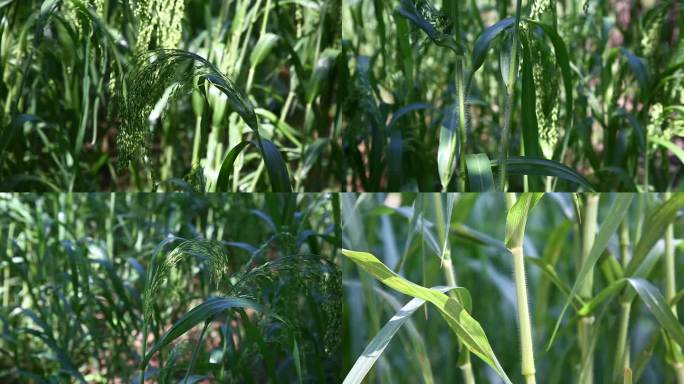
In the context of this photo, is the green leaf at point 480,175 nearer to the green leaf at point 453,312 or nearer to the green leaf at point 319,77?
the green leaf at point 453,312

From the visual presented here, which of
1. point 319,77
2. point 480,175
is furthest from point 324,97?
point 480,175

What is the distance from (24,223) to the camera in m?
1.65

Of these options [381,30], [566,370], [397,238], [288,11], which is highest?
[288,11]

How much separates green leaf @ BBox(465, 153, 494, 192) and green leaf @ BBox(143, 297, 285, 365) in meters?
0.28

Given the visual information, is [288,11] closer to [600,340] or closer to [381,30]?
[381,30]

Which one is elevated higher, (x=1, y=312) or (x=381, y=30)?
(x=381, y=30)

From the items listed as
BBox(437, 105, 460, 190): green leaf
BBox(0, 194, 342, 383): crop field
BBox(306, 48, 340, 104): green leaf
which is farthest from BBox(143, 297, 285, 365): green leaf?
BBox(306, 48, 340, 104): green leaf

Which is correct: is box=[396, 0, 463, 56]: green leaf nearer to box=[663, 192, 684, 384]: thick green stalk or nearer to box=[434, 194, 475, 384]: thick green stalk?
box=[434, 194, 475, 384]: thick green stalk

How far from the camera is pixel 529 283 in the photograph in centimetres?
97

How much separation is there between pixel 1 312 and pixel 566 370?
1003 millimetres

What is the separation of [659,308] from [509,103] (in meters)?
0.27

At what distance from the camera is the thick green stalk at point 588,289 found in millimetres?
931

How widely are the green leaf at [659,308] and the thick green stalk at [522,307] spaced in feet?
0.38

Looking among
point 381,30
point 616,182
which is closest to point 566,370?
point 381,30
